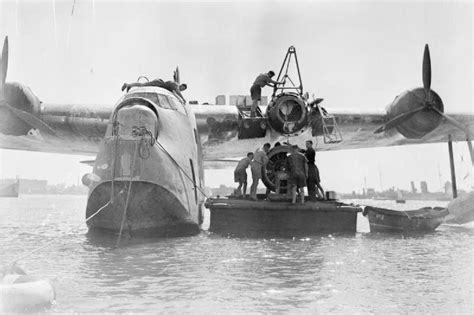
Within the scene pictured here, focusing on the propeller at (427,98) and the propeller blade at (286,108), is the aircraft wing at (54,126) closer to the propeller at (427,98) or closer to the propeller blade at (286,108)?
the propeller blade at (286,108)

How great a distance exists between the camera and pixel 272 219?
10312 millimetres

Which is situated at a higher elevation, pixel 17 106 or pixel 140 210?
pixel 17 106

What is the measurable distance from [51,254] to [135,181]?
224cm

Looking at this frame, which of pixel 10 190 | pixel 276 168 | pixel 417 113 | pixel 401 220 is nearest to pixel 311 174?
pixel 276 168

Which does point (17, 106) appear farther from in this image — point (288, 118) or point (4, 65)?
point (288, 118)

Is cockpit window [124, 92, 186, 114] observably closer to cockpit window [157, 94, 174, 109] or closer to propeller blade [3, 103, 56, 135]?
cockpit window [157, 94, 174, 109]

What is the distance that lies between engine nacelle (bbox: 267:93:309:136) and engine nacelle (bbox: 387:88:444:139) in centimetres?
370

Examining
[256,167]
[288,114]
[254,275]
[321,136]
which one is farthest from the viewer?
[321,136]

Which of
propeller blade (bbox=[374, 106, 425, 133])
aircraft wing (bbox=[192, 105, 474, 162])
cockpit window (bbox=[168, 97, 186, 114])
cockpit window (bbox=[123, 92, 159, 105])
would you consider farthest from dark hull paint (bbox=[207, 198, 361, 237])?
propeller blade (bbox=[374, 106, 425, 133])

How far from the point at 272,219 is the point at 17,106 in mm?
7565

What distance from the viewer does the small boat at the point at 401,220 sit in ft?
37.0

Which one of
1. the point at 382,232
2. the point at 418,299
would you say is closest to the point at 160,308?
the point at 418,299

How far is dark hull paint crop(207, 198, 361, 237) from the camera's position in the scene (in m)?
10.3

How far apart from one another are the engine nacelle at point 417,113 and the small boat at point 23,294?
12190 millimetres
